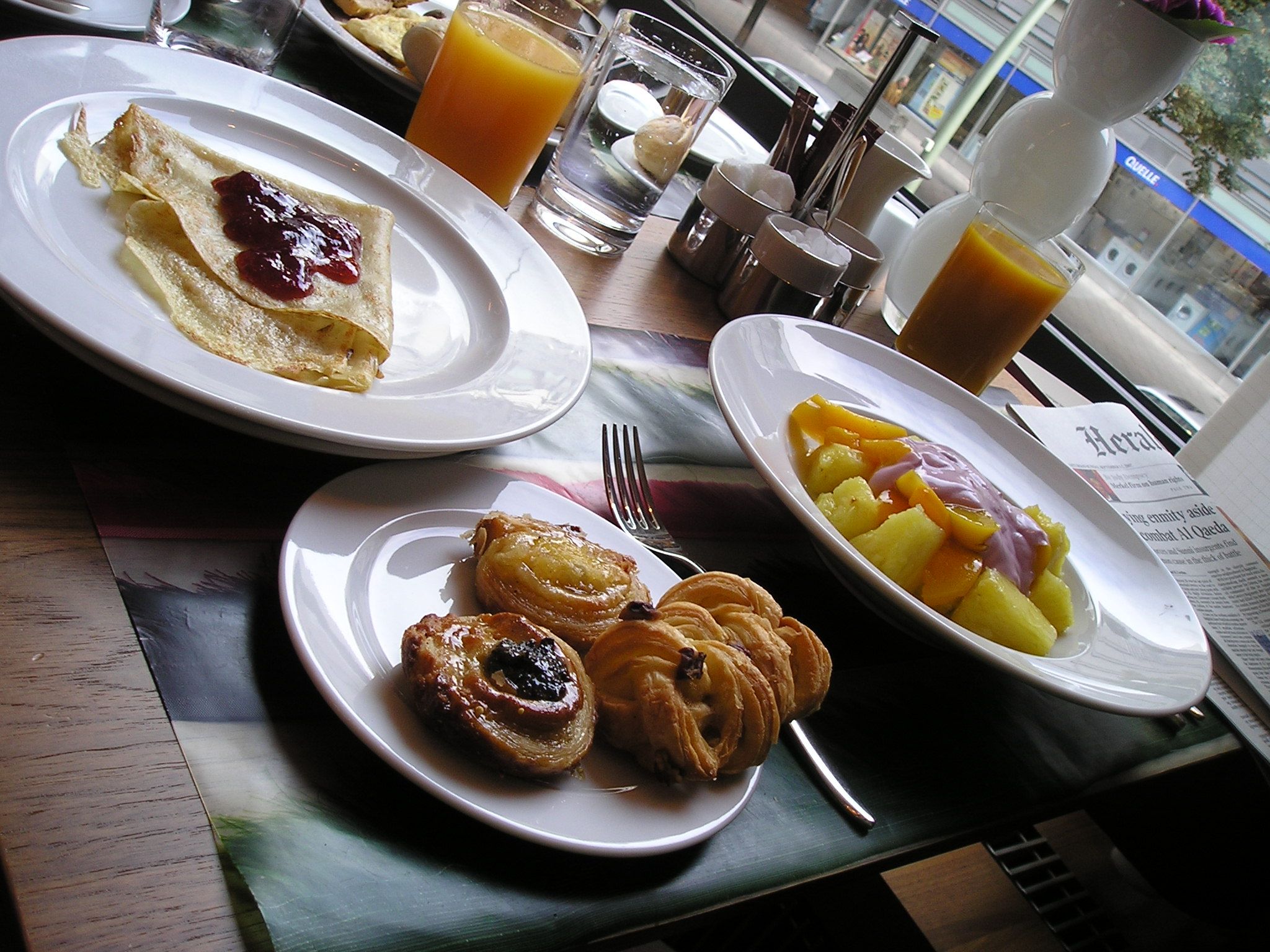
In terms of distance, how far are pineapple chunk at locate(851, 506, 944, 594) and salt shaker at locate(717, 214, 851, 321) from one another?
0.55 meters

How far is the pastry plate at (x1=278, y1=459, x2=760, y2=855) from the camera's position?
0.56 m

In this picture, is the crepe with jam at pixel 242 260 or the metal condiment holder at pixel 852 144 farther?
the metal condiment holder at pixel 852 144

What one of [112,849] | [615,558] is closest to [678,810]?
[615,558]

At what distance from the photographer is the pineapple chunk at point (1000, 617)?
960 millimetres

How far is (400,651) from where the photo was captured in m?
0.62

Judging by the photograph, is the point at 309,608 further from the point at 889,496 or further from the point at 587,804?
the point at 889,496

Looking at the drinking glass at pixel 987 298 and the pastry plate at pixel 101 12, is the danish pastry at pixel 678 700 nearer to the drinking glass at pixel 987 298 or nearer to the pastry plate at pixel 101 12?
the pastry plate at pixel 101 12

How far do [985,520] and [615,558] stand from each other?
480mm

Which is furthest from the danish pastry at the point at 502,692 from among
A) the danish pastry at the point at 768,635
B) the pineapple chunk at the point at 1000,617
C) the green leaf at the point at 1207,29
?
the green leaf at the point at 1207,29

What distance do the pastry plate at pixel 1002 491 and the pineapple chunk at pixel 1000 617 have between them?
→ 0.03 metres

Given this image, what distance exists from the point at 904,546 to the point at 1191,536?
80 centimetres

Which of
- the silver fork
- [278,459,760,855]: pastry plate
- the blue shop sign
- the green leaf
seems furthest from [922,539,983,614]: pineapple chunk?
the blue shop sign

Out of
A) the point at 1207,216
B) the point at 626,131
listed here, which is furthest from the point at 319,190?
the point at 1207,216

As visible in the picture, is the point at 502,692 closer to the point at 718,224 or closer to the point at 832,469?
the point at 832,469
